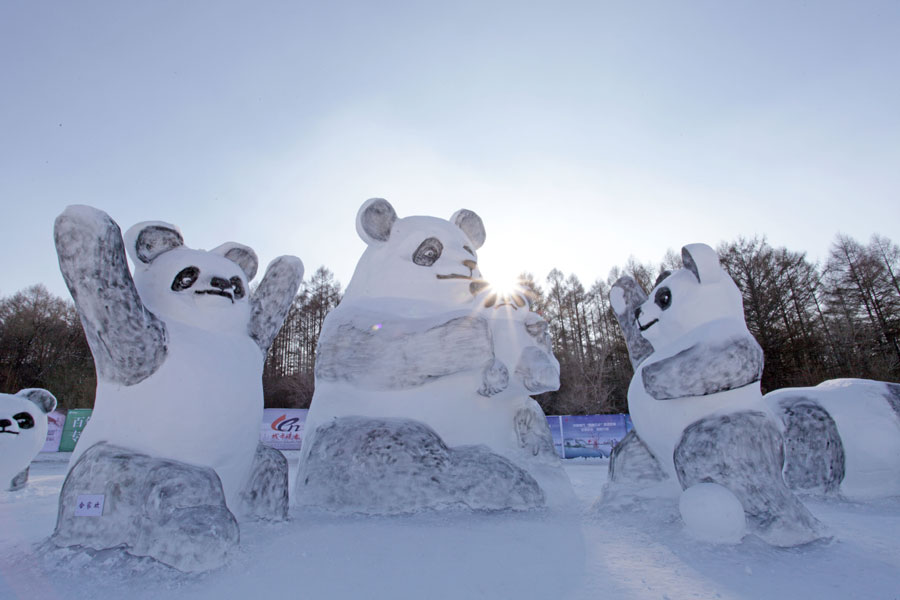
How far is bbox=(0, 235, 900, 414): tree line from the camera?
1391 cm

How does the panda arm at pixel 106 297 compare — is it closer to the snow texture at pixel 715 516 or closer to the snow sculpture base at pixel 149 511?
the snow sculpture base at pixel 149 511

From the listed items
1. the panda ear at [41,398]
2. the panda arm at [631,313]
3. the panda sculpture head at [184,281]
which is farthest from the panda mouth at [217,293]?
the panda ear at [41,398]

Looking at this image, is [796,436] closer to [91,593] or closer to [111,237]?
[91,593]

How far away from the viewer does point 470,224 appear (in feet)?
12.3

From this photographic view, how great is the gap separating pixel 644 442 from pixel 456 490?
1168mm

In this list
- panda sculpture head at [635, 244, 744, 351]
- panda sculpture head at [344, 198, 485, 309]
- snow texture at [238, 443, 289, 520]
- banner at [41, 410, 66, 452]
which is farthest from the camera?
banner at [41, 410, 66, 452]

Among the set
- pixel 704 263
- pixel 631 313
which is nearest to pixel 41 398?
pixel 631 313

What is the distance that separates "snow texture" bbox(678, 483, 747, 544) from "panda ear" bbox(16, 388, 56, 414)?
558 cm

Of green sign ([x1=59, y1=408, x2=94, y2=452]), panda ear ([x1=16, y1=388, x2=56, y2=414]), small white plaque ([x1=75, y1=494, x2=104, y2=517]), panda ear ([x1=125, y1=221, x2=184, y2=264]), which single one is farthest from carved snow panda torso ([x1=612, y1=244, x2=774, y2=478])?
green sign ([x1=59, y1=408, x2=94, y2=452])

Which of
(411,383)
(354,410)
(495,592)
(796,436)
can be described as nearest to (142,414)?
(354,410)

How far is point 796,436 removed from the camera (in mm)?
3225

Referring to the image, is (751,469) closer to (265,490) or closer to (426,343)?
(426,343)

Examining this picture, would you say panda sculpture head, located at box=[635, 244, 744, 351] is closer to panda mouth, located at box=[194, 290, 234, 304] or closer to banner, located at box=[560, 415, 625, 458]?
panda mouth, located at box=[194, 290, 234, 304]

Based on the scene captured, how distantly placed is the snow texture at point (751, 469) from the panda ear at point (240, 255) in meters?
2.42
